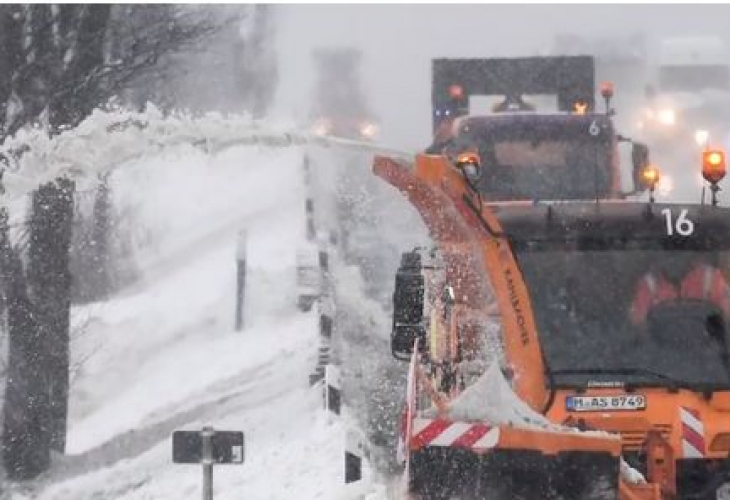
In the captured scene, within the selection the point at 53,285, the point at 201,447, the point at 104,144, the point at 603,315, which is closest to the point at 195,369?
the point at 53,285

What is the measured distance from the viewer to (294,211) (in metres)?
22.2

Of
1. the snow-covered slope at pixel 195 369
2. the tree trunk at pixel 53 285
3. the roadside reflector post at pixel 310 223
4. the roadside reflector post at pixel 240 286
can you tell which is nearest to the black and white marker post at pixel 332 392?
the snow-covered slope at pixel 195 369

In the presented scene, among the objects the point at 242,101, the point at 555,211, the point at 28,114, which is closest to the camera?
the point at 555,211

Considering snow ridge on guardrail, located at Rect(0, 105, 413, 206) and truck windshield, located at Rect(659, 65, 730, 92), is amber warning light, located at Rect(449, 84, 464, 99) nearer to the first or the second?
snow ridge on guardrail, located at Rect(0, 105, 413, 206)

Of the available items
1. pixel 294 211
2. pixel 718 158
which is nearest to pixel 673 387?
pixel 718 158

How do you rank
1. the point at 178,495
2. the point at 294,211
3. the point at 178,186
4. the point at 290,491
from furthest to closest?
1. the point at 178,186
2. the point at 294,211
3. the point at 178,495
4. the point at 290,491

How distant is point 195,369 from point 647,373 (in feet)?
25.8

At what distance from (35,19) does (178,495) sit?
4382 mm

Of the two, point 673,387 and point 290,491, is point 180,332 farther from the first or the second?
point 673,387

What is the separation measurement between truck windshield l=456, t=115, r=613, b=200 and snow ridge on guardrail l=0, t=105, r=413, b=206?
3670mm

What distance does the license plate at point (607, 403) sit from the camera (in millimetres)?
6520

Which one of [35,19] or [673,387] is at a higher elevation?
[35,19]

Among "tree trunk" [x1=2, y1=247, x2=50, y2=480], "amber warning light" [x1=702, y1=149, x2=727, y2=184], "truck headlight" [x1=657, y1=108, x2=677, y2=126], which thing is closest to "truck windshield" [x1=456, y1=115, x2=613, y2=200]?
"tree trunk" [x1=2, y1=247, x2=50, y2=480]

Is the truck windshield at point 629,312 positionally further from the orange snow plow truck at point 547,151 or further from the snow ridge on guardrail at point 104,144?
the orange snow plow truck at point 547,151
